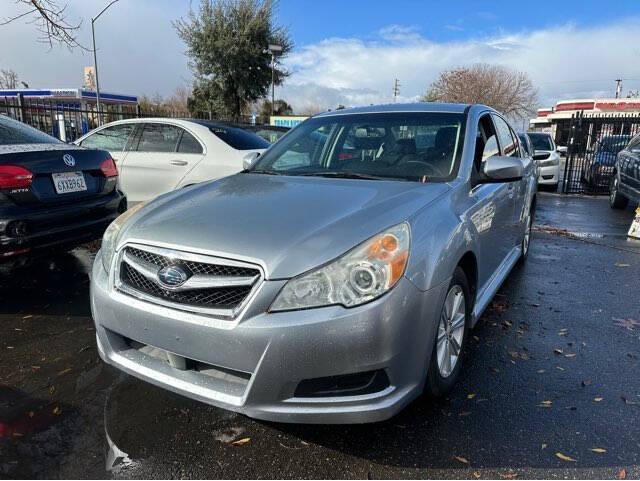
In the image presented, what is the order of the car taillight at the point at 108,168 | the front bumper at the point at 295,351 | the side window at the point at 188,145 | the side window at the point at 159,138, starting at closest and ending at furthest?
the front bumper at the point at 295,351 → the car taillight at the point at 108,168 → the side window at the point at 188,145 → the side window at the point at 159,138

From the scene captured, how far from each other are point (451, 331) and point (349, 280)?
987 mm

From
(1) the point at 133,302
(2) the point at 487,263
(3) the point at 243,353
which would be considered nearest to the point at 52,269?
(1) the point at 133,302

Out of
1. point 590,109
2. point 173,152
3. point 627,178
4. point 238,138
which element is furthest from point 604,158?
point 590,109

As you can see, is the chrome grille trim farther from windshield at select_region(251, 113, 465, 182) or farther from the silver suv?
windshield at select_region(251, 113, 465, 182)

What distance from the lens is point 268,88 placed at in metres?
27.2

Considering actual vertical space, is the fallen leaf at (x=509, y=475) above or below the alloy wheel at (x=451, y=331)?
below

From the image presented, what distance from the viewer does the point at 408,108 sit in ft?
12.1

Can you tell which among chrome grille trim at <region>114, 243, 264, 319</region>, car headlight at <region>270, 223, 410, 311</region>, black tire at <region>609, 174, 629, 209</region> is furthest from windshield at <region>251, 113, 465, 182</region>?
black tire at <region>609, 174, 629, 209</region>

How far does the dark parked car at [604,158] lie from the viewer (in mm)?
12836

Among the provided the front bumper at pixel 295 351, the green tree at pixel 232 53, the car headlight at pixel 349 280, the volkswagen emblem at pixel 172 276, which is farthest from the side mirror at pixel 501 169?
the green tree at pixel 232 53

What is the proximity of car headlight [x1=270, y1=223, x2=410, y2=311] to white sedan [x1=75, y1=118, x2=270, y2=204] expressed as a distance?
4.23 metres

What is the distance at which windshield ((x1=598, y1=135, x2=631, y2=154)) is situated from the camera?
42.0 feet

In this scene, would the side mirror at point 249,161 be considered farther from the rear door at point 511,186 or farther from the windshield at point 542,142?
the windshield at point 542,142

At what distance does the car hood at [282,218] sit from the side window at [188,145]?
3371 mm
